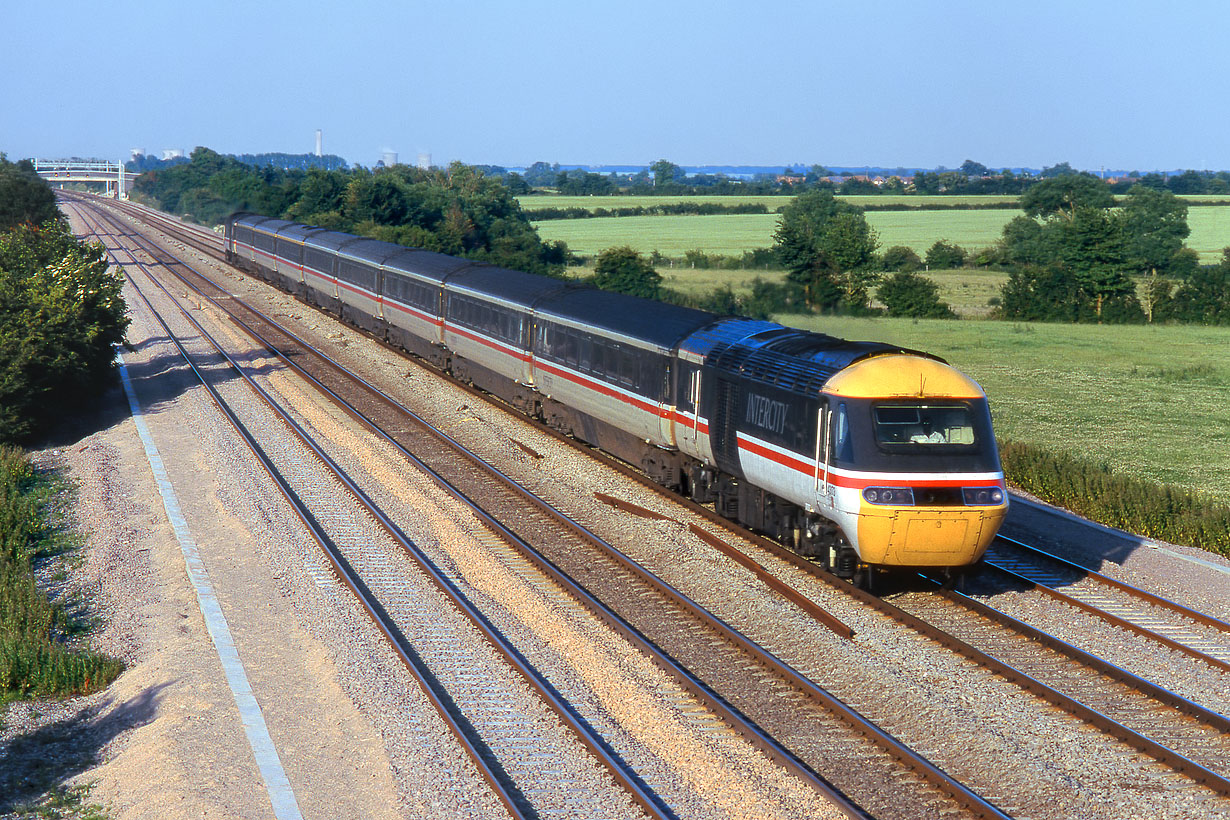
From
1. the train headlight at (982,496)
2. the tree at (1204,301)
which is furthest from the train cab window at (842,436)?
the tree at (1204,301)

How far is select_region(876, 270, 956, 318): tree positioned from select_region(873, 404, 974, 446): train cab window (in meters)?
46.2

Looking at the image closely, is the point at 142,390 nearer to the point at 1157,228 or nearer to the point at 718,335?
the point at 718,335

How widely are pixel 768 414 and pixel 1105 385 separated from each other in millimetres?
28992

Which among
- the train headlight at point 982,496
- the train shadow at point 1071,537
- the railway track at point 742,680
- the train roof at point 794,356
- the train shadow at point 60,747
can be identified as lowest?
the train shadow at point 60,747

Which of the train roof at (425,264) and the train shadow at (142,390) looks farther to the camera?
the train roof at (425,264)

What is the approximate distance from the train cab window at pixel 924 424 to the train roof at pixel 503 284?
1331 centimetres

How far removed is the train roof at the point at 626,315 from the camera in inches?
794

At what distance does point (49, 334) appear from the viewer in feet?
89.0

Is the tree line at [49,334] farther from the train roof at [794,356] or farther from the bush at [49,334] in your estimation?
the train roof at [794,356]

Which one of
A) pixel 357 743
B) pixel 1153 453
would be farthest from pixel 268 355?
pixel 357 743

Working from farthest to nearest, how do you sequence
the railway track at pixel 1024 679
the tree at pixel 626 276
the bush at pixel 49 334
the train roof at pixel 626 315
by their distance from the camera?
the tree at pixel 626 276
the bush at pixel 49 334
the train roof at pixel 626 315
the railway track at pixel 1024 679

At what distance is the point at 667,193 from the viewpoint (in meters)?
172

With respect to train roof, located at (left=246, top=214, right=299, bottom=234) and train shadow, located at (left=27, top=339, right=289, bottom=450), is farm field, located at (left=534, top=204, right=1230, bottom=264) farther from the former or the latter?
train shadow, located at (left=27, top=339, right=289, bottom=450)

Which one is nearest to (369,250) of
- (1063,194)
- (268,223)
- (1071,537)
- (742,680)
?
(268,223)
